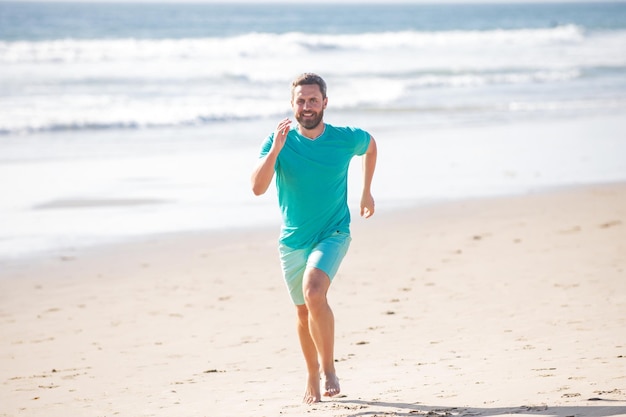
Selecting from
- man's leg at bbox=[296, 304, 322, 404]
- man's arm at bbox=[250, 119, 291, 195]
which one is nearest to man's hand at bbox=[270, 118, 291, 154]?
man's arm at bbox=[250, 119, 291, 195]

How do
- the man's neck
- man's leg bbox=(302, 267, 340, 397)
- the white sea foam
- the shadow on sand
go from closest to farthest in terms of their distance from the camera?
the shadow on sand, man's leg bbox=(302, 267, 340, 397), the man's neck, the white sea foam

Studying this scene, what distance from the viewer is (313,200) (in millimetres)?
4738

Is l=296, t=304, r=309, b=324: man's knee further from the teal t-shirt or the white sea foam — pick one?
the white sea foam

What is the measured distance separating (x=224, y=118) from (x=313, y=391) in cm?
1662

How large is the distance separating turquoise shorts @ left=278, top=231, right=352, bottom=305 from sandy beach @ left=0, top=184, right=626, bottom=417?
651mm

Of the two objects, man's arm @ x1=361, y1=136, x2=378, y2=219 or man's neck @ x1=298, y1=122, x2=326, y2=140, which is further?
man's arm @ x1=361, y1=136, x2=378, y2=219

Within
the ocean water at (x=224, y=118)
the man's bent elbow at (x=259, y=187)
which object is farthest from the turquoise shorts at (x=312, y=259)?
the ocean water at (x=224, y=118)

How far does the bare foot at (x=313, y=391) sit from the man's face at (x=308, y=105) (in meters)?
1.33

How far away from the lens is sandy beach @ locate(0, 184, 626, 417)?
4.99 m

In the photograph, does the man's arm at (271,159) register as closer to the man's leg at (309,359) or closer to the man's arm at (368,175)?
the man's arm at (368,175)

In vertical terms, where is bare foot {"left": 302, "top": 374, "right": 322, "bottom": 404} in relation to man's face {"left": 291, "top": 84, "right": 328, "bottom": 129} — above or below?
below

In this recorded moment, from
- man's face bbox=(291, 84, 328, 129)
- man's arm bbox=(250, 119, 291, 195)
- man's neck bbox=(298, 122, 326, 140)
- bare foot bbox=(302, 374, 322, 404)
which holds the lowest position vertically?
bare foot bbox=(302, 374, 322, 404)

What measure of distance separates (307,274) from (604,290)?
338 cm

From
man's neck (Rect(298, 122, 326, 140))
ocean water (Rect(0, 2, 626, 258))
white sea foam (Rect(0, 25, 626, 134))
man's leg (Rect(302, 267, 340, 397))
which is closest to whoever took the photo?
man's leg (Rect(302, 267, 340, 397))
